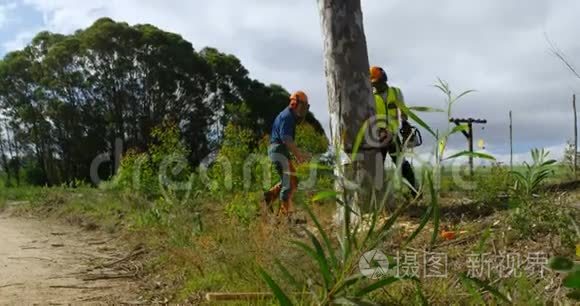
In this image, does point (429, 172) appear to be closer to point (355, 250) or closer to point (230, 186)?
point (355, 250)

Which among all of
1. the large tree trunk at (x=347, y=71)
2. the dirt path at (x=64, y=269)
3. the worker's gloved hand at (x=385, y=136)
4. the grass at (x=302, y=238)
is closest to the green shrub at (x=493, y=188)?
the grass at (x=302, y=238)

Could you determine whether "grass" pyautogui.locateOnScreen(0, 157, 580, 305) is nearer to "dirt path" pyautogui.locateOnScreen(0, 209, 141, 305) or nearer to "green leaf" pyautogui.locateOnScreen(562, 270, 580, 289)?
"dirt path" pyautogui.locateOnScreen(0, 209, 141, 305)

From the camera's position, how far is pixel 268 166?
294 inches

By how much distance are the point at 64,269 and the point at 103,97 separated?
24.2 metres

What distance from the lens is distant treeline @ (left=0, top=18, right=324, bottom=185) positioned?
91.7 ft

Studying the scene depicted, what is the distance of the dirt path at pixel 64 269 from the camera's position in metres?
4.32

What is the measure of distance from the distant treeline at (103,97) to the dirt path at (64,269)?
19908 millimetres

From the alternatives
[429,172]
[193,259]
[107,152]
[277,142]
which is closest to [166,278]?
[193,259]

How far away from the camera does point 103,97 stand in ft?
93.5

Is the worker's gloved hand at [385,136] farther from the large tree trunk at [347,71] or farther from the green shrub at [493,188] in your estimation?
the green shrub at [493,188]

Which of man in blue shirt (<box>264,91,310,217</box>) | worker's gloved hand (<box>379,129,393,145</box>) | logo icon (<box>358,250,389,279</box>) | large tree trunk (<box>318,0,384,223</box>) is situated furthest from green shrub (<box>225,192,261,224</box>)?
logo icon (<box>358,250,389,279</box>)

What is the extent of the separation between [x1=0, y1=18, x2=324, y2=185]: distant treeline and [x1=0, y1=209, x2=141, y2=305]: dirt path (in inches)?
784

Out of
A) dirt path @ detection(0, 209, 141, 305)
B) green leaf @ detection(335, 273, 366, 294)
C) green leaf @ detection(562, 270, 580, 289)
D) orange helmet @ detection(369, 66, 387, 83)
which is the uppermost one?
orange helmet @ detection(369, 66, 387, 83)

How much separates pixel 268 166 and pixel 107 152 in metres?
22.1
